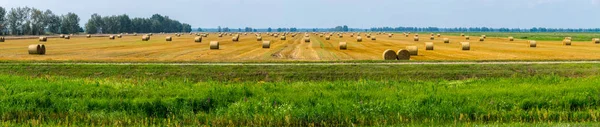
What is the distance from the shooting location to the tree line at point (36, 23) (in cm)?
16925

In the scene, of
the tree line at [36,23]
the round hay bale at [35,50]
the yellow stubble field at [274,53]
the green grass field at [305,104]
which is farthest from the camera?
the tree line at [36,23]

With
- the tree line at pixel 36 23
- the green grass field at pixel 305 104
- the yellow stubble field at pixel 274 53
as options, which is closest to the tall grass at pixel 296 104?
the green grass field at pixel 305 104

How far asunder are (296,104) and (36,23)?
18028 centimetres

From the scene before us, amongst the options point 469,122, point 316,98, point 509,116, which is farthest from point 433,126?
point 316,98

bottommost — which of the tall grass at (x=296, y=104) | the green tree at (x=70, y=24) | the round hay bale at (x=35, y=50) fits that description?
the tall grass at (x=296, y=104)

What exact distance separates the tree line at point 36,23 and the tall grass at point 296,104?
157739 millimetres

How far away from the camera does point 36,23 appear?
176250 mm

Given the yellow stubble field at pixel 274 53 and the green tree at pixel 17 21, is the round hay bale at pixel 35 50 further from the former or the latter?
the green tree at pixel 17 21

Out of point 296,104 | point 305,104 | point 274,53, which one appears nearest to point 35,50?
point 274,53

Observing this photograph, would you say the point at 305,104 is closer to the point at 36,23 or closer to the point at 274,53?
the point at 274,53

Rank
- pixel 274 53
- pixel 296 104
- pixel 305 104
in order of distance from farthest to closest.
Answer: pixel 274 53, pixel 296 104, pixel 305 104

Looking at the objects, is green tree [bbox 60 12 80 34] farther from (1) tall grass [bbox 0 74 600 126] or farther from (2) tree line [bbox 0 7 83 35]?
(1) tall grass [bbox 0 74 600 126]

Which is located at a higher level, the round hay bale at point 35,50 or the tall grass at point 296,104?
the round hay bale at point 35,50

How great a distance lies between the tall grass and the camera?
13578 millimetres
